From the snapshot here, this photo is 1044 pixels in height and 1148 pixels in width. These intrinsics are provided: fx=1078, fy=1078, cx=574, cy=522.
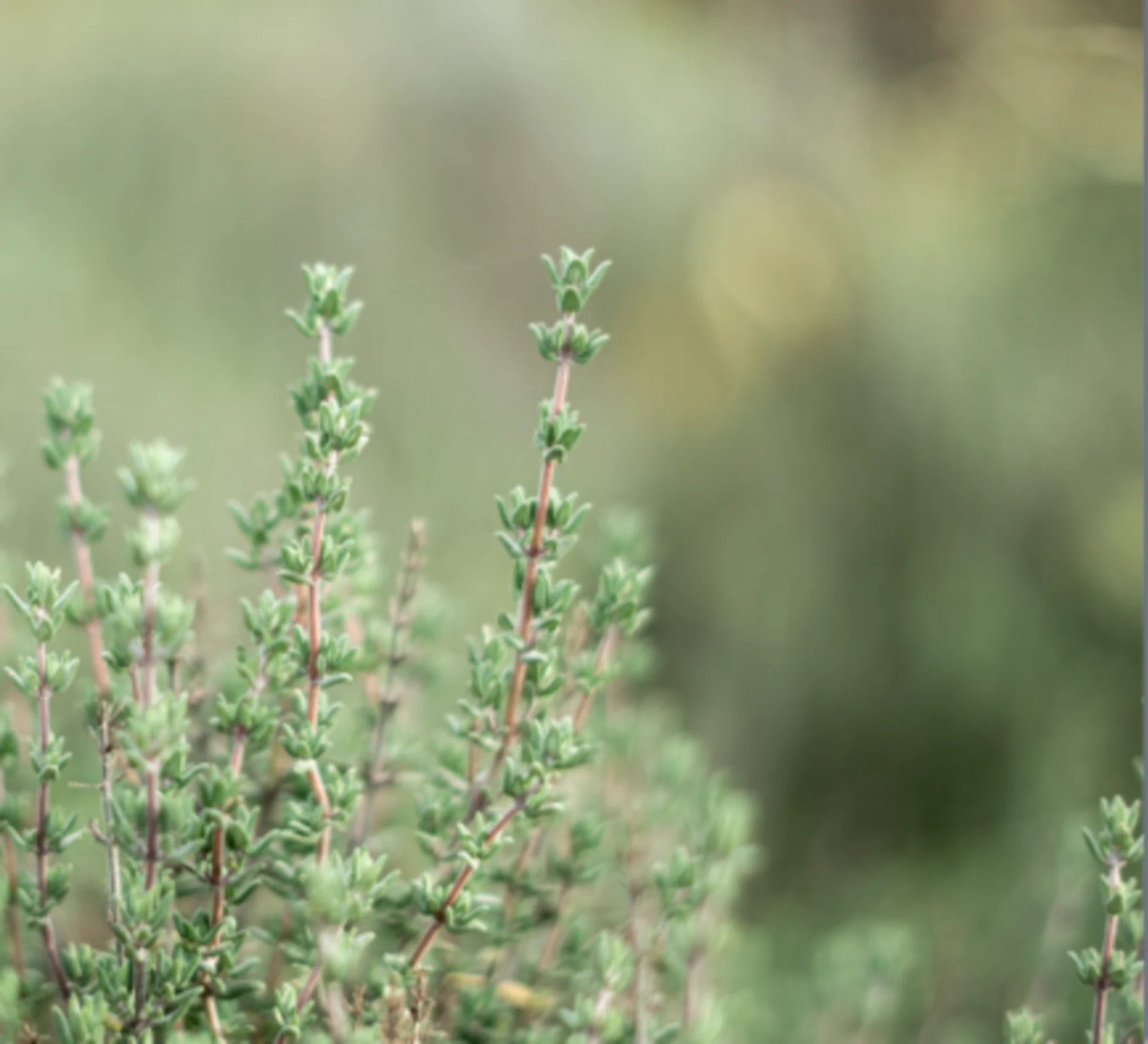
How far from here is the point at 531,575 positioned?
1.42 ft

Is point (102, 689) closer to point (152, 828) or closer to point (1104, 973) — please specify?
point (152, 828)

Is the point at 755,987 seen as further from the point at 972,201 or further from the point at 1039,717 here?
the point at 972,201

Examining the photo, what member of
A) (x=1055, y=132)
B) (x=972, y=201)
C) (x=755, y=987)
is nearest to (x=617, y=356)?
(x=972, y=201)

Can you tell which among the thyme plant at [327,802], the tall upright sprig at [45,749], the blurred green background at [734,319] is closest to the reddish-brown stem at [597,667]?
the thyme plant at [327,802]

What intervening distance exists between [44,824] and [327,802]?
11 cm

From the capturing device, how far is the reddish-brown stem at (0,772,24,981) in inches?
18.8

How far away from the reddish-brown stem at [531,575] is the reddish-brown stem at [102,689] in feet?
0.49

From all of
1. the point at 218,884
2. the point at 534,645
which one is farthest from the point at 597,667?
the point at 218,884


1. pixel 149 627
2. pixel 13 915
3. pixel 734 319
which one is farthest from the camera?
pixel 734 319

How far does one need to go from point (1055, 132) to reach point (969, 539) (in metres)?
0.63

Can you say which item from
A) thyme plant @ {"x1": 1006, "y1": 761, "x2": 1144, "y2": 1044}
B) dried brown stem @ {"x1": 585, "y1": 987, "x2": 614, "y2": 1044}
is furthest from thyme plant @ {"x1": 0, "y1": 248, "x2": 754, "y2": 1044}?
thyme plant @ {"x1": 1006, "y1": 761, "x2": 1144, "y2": 1044}

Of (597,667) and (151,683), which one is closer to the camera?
(151,683)

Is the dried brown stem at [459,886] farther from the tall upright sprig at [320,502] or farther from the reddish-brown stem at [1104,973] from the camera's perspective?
the reddish-brown stem at [1104,973]

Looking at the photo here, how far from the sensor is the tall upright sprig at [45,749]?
41 centimetres
